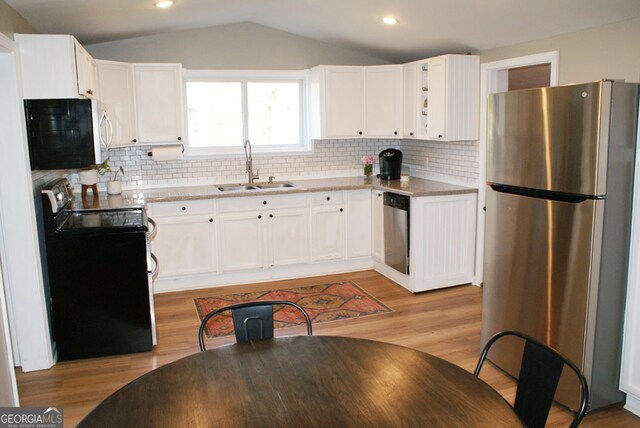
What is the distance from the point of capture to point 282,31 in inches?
223

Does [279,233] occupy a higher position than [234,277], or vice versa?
[279,233]

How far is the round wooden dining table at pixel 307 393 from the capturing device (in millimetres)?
1554

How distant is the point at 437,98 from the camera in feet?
16.2

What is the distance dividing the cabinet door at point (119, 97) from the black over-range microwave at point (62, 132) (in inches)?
45.7

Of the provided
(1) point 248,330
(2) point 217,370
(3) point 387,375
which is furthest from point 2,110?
(3) point 387,375

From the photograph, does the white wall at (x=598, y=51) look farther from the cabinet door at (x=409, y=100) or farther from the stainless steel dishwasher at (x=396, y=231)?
the stainless steel dishwasher at (x=396, y=231)

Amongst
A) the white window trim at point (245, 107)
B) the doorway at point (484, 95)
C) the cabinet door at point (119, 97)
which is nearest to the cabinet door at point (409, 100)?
the doorway at point (484, 95)

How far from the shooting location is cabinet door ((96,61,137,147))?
469 cm

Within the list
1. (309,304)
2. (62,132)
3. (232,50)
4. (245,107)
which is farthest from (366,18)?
(62,132)

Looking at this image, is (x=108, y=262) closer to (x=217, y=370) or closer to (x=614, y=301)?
(x=217, y=370)

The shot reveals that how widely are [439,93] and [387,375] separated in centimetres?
362

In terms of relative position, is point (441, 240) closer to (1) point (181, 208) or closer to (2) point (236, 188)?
(2) point (236, 188)

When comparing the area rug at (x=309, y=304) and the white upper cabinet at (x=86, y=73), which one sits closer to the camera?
the white upper cabinet at (x=86, y=73)

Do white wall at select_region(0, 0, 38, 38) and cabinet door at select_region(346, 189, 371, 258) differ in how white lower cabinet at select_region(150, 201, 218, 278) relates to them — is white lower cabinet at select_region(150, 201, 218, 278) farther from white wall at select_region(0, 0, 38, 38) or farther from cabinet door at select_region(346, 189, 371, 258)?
white wall at select_region(0, 0, 38, 38)
